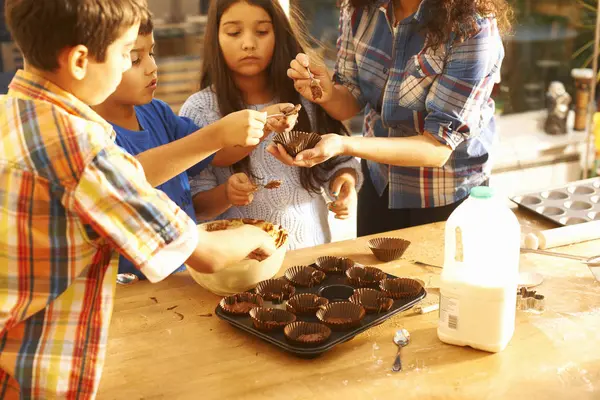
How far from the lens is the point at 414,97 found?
6.63 ft

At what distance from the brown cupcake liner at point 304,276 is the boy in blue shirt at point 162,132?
322 millimetres

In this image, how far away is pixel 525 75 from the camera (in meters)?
4.77

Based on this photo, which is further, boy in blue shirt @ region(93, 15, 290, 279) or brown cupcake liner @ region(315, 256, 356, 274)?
brown cupcake liner @ region(315, 256, 356, 274)

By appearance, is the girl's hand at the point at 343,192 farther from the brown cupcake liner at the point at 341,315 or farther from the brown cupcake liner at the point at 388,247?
the brown cupcake liner at the point at 341,315

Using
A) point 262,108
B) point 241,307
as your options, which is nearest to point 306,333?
point 241,307

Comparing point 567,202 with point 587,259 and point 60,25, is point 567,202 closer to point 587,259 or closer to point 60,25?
point 587,259

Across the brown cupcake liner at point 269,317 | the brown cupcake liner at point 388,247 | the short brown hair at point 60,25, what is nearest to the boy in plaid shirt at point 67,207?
the short brown hair at point 60,25

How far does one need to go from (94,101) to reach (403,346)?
29.8 inches

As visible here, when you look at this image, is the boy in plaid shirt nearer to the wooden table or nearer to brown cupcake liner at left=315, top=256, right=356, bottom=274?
the wooden table

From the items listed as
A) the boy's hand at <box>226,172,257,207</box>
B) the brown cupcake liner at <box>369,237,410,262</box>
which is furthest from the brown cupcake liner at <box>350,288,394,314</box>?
the boy's hand at <box>226,172,257,207</box>

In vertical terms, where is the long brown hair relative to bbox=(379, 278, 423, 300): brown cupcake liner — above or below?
above

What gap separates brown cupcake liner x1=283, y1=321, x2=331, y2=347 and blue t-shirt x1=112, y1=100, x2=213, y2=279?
558 millimetres

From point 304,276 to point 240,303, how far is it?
0.63 ft

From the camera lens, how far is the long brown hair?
7.00ft
